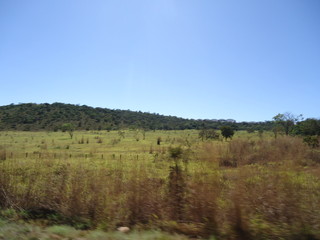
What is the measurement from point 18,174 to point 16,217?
2685 mm

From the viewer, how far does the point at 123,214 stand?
18.2 feet

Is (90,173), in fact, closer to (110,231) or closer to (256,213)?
(110,231)

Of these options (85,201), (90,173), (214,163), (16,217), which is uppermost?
(214,163)

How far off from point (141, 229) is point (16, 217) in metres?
3.57

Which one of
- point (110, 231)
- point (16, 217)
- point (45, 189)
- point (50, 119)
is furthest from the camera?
point (50, 119)

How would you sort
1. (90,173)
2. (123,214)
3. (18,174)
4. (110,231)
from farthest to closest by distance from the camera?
(18,174), (90,173), (123,214), (110,231)

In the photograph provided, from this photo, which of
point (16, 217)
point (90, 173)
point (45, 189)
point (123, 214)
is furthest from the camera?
point (90, 173)

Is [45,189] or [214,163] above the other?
[214,163]

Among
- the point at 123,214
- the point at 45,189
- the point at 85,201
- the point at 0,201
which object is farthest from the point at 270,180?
the point at 0,201

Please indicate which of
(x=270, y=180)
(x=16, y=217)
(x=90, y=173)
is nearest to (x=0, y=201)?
(x=16, y=217)

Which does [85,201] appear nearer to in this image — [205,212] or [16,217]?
[16,217]

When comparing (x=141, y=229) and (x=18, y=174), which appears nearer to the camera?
(x=141, y=229)

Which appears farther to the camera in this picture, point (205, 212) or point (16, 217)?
point (16, 217)

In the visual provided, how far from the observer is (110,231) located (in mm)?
4949
